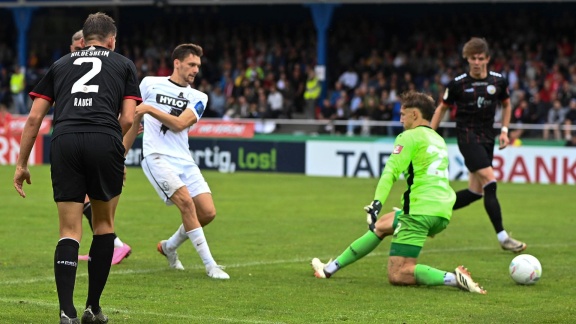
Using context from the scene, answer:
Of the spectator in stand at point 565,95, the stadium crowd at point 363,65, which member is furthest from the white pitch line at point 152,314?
the spectator in stand at point 565,95

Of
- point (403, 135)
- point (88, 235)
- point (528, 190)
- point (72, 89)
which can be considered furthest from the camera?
point (528, 190)

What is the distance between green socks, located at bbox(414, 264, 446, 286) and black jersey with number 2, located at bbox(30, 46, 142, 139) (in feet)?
10.4

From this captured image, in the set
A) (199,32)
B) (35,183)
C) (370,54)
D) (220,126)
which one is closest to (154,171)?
(35,183)

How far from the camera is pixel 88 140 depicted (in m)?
6.96

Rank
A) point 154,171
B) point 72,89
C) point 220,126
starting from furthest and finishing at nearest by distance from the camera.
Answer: point 220,126 → point 154,171 → point 72,89

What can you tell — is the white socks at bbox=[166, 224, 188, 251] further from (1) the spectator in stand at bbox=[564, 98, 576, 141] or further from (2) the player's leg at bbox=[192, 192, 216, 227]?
(1) the spectator in stand at bbox=[564, 98, 576, 141]

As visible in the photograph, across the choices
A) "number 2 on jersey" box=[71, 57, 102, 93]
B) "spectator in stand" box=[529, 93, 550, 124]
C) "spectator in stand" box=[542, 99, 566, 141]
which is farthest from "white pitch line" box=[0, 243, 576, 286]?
"spectator in stand" box=[529, 93, 550, 124]

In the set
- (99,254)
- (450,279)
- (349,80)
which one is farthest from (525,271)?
(349,80)

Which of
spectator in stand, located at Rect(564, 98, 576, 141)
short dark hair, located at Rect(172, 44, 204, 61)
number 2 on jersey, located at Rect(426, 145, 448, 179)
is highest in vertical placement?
short dark hair, located at Rect(172, 44, 204, 61)

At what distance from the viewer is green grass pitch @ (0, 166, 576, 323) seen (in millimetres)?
7984

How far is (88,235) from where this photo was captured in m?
13.2

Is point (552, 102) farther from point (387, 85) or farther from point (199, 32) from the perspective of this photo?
point (199, 32)

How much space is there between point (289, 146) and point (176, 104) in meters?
17.2

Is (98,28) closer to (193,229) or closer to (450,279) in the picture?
(193,229)
